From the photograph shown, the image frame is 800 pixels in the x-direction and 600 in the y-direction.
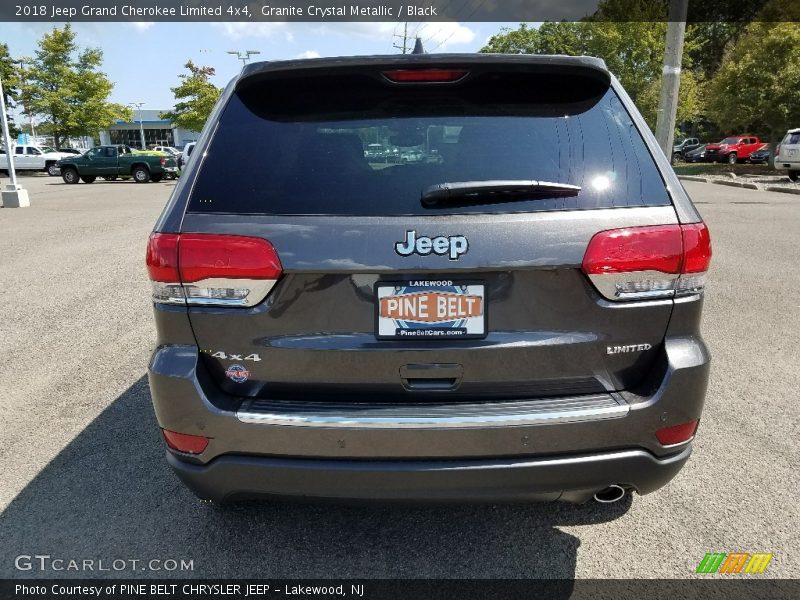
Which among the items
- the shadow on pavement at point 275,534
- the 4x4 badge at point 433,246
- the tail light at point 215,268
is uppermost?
the 4x4 badge at point 433,246

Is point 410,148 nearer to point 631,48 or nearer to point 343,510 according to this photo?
point 343,510

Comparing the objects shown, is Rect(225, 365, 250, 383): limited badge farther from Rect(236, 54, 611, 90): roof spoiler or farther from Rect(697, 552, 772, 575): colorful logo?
Rect(697, 552, 772, 575): colorful logo

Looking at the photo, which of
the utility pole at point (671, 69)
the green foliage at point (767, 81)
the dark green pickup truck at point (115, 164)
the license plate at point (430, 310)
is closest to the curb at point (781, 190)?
the green foliage at point (767, 81)

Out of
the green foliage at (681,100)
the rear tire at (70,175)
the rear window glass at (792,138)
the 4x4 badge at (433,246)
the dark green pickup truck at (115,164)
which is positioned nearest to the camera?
the 4x4 badge at (433,246)

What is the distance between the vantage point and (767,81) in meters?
25.9

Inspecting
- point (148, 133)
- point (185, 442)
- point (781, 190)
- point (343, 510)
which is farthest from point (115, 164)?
point (148, 133)

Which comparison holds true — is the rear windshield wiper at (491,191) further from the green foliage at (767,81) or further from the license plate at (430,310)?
the green foliage at (767,81)

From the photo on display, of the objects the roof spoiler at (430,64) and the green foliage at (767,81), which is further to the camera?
the green foliage at (767,81)

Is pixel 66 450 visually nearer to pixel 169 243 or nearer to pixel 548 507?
pixel 169 243

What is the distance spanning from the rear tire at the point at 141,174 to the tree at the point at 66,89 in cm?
1837

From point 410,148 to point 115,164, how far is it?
32311 millimetres

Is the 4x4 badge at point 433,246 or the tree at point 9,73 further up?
the tree at point 9,73

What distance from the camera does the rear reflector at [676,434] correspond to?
2.12 m

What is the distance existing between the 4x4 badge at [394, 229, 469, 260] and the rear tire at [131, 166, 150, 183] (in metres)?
31.7
